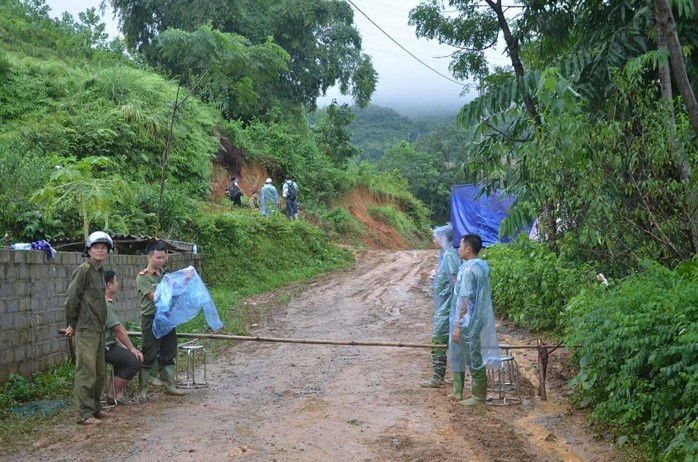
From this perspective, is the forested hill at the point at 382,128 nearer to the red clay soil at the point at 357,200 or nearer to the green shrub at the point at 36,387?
the red clay soil at the point at 357,200

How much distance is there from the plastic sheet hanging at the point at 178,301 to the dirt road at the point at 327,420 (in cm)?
85

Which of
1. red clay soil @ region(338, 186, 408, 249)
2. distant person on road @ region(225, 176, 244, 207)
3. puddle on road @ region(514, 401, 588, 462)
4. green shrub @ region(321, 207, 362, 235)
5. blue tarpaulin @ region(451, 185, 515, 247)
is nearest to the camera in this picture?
puddle on road @ region(514, 401, 588, 462)

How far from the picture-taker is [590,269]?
10.8 meters

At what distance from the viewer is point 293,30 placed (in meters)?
36.5

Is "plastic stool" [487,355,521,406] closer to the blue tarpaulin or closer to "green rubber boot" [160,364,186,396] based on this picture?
"green rubber boot" [160,364,186,396]

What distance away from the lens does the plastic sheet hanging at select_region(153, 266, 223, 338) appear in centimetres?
857

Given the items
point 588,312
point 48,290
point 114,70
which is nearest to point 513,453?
point 588,312

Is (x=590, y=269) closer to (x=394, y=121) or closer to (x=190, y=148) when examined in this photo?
(x=190, y=148)

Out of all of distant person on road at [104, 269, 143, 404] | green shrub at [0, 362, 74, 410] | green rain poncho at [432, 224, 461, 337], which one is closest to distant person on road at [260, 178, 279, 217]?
green shrub at [0, 362, 74, 410]

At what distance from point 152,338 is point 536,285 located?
6556mm

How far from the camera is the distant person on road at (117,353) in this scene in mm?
8008

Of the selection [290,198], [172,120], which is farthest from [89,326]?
[290,198]

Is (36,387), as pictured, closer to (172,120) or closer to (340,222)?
(172,120)

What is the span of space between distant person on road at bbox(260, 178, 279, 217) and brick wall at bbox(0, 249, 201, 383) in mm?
15590
